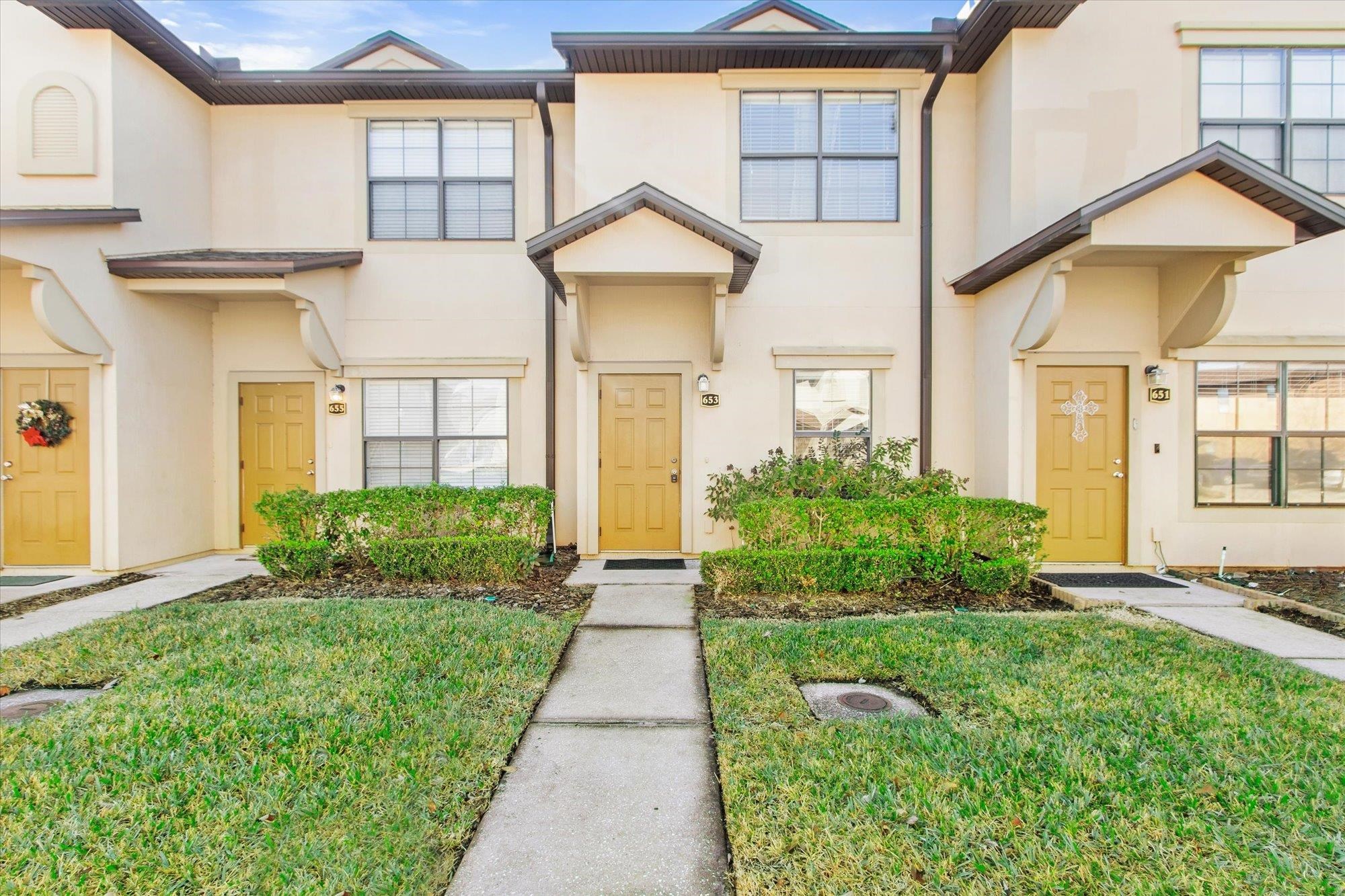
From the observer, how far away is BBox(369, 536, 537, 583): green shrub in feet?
21.3

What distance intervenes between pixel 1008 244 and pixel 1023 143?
1.19 metres

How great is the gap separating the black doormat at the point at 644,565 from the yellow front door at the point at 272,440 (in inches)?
173

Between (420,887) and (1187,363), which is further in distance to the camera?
(1187,363)

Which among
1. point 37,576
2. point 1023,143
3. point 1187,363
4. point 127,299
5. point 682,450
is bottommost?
point 37,576

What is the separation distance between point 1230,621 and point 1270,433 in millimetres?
3381

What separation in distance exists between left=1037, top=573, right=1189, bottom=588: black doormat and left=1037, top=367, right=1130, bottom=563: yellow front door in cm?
48

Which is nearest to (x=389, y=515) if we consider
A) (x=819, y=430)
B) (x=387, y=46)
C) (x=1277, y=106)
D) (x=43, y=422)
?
(x=43, y=422)

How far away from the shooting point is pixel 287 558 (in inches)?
258

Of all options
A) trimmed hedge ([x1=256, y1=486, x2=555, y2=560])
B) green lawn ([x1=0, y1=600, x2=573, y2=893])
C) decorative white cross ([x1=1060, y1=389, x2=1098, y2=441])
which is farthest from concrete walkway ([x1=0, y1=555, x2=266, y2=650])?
decorative white cross ([x1=1060, y1=389, x2=1098, y2=441])

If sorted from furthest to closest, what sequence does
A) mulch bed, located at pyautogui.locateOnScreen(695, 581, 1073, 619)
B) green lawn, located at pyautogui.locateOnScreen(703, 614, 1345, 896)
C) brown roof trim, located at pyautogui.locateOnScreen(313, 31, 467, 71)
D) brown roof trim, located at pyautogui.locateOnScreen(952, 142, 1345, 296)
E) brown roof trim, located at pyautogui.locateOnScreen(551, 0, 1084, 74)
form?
brown roof trim, located at pyautogui.locateOnScreen(313, 31, 467, 71) → brown roof trim, located at pyautogui.locateOnScreen(551, 0, 1084, 74) → brown roof trim, located at pyautogui.locateOnScreen(952, 142, 1345, 296) → mulch bed, located at pyautogui.locateOnScreen(695, 581, 1073, 619) → green lawn, located at pyautogui.locateOnScreen(703, 614, 1345, 896)

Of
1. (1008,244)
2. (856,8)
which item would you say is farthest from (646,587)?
(856,8)

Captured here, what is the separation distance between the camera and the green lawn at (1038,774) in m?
2.27

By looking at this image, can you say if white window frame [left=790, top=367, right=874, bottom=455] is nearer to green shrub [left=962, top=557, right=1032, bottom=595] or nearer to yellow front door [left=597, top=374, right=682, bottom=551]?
yellow front door [left=597, top=374, right=682, bottom=551]

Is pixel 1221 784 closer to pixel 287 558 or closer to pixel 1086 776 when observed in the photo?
pixel 1086 776
